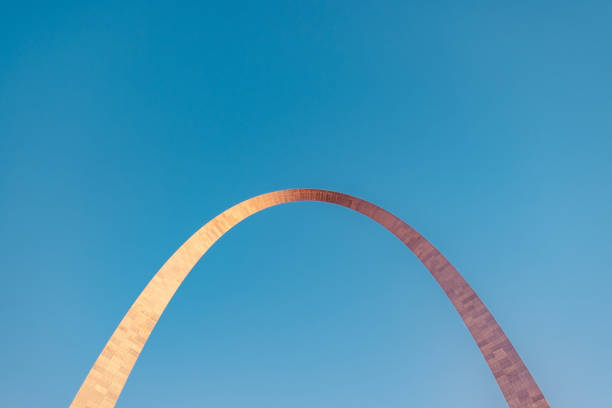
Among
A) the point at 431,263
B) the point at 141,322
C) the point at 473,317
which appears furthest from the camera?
the point at 431,263

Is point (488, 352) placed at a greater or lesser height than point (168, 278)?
lesser

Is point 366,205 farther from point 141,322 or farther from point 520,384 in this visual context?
point 141,322

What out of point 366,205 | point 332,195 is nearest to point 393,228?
point 366,205

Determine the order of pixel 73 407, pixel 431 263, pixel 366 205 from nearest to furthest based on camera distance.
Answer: pixel 73 407 → pixel 431 263 → pixel 366 205

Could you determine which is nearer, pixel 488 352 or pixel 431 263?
pixel 488 352

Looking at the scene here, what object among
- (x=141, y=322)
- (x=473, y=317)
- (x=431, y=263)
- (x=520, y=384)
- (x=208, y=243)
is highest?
(x=208, y=243)

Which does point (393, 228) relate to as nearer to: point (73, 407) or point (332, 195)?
point (332, 195)

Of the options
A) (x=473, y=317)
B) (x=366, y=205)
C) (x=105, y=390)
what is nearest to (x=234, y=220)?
(x=366, y=205)
